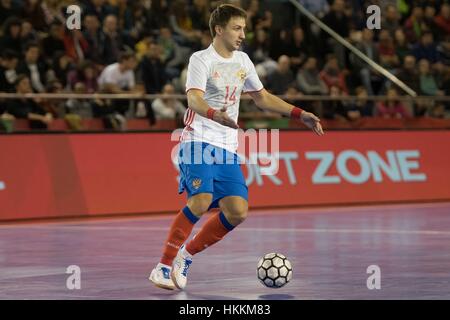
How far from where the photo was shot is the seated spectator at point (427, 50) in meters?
27.1

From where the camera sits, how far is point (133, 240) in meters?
15.4

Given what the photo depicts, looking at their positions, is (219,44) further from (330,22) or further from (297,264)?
(330,22)

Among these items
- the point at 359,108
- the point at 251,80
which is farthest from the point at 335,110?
the point at 251,80

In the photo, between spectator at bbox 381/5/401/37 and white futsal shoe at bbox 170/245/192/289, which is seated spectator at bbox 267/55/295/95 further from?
white futsal shoe at bbox 170/245/192/289

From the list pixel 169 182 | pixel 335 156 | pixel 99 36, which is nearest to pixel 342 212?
pixel 335 156

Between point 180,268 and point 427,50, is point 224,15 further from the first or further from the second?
point 427,50

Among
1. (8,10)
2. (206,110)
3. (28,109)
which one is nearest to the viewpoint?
(206,110)

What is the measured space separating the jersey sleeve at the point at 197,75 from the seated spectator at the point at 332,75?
14.3 m

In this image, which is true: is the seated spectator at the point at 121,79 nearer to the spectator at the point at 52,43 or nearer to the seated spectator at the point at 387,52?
the spectator at the point at 52,43

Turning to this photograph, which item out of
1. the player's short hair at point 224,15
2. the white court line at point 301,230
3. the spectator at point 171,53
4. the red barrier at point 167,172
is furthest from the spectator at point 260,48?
the player's short hair at point 224,15

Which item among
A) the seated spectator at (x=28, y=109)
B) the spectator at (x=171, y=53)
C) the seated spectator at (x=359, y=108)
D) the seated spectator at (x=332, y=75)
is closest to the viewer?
the seated spectator at (x=28, y=109)

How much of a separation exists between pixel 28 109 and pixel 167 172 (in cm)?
282

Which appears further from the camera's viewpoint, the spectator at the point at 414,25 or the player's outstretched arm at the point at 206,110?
the spectator at the point at 414,25

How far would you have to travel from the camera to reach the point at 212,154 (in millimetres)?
10633
